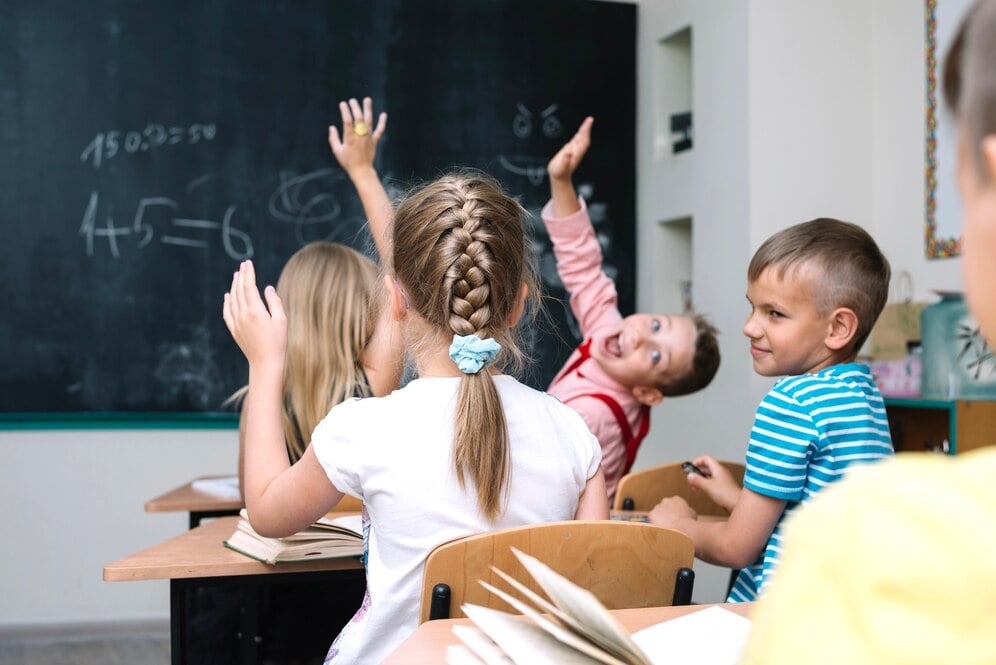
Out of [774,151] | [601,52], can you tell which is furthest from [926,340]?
[601,52]

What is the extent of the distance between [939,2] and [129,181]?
2909mm

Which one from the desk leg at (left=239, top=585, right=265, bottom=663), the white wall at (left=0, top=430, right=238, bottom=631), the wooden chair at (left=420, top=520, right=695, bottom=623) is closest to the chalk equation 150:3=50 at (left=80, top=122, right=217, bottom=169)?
the white wall at (left=0, top=430, right=238, bottom=631)

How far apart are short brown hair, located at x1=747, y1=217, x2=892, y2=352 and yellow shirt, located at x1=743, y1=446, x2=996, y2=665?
4.10ft

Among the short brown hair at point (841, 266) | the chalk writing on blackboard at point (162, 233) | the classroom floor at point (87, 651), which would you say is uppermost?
the chalk writing on blackboard at point (162, 233)

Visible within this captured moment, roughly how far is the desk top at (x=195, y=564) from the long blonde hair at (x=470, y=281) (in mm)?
554

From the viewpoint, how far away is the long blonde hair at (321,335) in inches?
88.7

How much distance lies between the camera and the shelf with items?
261 cm

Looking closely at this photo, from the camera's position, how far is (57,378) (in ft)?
11.7

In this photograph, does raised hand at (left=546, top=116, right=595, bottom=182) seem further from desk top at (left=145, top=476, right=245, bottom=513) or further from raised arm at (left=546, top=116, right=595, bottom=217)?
desk top at (left=145, top=476, right=245, bottom=513)

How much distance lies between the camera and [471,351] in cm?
136

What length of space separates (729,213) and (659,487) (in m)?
1.62

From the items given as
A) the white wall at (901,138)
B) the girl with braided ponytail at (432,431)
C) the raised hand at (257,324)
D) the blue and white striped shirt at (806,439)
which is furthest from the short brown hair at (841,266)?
the white wall at (901,138)

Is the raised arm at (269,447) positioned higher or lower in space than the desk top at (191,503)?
higher

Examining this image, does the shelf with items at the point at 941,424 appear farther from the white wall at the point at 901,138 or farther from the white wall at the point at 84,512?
the white wall at the point at 84,512
